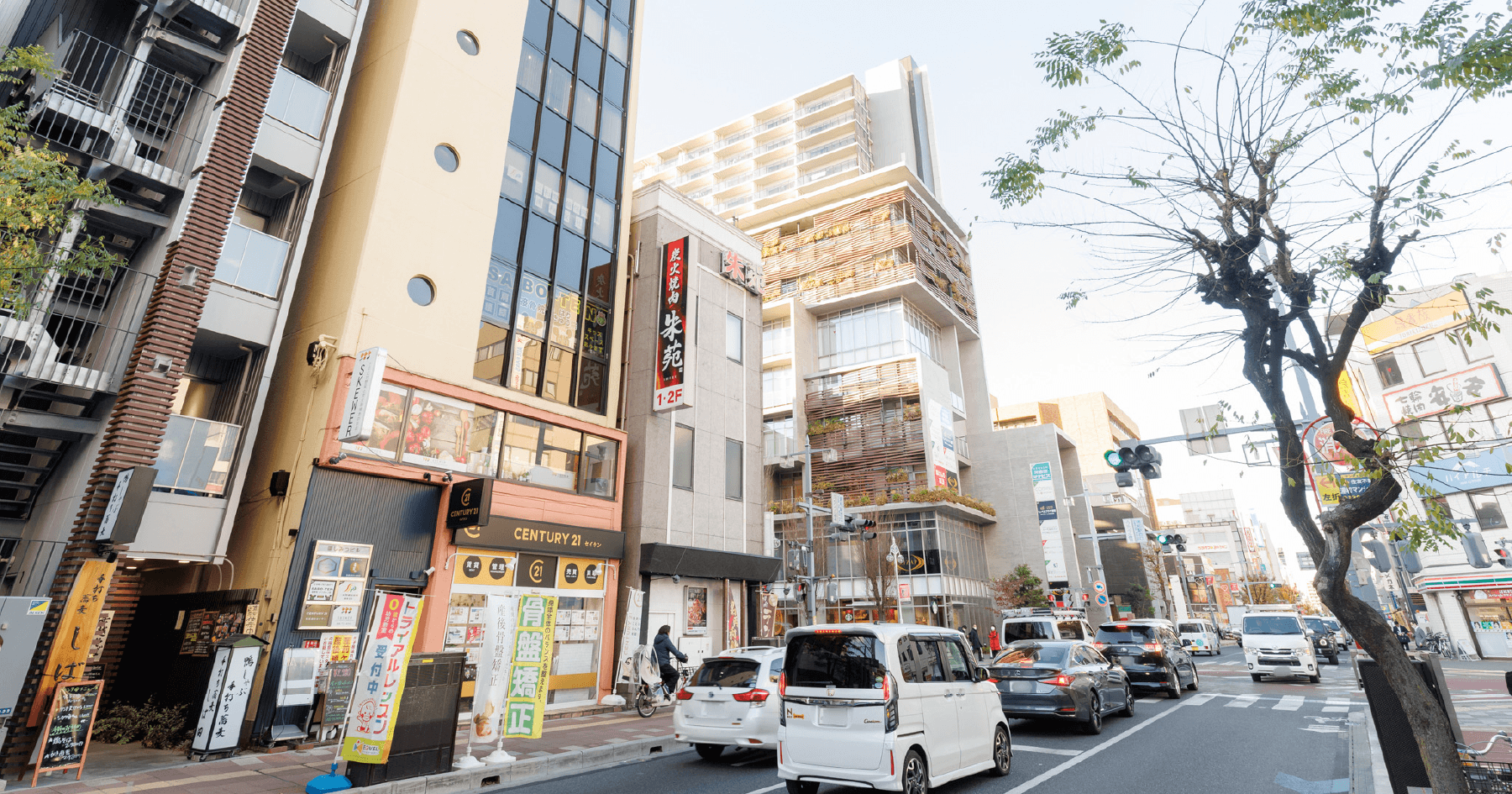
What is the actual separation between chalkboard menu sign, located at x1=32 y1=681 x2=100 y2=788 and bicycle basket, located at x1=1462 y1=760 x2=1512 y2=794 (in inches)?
583

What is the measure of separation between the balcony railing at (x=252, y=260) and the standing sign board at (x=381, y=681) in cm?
827

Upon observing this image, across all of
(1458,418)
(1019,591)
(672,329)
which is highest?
(1458,418)

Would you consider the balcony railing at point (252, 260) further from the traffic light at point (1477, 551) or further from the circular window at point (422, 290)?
the traffic light at point (1477, 551)

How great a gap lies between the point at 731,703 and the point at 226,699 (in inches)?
297

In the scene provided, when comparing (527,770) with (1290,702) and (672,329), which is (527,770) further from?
(1290,702)

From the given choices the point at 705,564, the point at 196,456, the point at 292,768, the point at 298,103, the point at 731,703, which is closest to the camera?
the point at 292,768

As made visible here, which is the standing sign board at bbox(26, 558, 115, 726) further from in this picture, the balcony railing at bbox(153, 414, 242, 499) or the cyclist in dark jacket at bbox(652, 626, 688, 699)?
the cyclist in dark jacket at bbox(652, 626, 688, 699)

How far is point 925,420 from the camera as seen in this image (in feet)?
135

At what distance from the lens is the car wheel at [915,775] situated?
23.7ft

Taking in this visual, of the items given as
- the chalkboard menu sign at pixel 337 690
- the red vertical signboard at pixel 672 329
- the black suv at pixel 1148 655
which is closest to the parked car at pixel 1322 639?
the black suv at pixel 1148 655

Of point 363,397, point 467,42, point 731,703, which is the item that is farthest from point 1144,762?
point 467,42

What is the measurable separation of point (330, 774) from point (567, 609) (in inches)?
325

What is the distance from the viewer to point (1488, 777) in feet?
19.3

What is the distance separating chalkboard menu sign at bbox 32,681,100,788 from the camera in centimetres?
848
